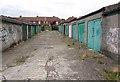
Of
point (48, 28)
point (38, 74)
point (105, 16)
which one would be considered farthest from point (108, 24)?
point (48, 28)

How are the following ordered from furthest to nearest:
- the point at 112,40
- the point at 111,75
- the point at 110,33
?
the point at 110,33, the point at 112,40, the point at 111,75

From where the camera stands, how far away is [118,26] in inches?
384

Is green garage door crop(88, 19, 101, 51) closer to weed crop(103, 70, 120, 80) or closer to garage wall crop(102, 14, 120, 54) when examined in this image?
garage wall crop(102, 14, 120, 54)

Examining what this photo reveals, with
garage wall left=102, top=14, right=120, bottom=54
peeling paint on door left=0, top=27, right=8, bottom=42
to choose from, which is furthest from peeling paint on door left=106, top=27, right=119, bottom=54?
peeling paint on door left=0, top=27, right=8, bottom=42

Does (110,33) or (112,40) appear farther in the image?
(110,33)

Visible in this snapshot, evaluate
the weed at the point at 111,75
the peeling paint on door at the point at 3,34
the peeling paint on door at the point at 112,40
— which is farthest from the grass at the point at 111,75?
the peeling paint on door at the point at 3,34

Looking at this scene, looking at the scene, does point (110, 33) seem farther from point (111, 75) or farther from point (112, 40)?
point (111, 75)

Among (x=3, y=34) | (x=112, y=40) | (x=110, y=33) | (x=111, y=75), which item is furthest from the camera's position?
(x=3, y=34)

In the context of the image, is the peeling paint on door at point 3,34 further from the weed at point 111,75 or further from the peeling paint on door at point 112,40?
the weed at point 111,75

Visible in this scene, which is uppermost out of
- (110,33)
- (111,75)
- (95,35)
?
(110,33)

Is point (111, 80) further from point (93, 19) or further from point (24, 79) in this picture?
point (93, 19)

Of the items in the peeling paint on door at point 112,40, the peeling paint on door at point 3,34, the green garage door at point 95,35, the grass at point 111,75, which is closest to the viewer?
the grass at point 111,75

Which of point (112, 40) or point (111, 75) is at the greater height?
point (112, 40)

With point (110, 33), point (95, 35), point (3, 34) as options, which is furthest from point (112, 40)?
point (3, 34)
